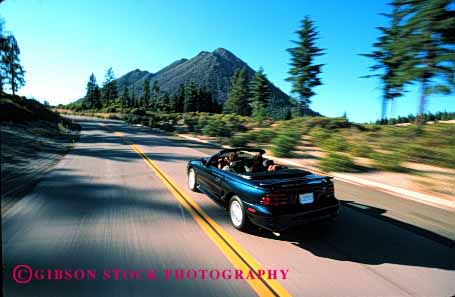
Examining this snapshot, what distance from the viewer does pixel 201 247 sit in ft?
13.6

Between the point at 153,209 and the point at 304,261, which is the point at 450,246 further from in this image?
the point at 153,209

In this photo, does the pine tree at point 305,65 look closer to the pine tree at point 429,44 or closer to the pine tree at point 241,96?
the pine tree at point 429,44

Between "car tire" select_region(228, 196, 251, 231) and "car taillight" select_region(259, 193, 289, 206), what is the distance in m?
0.52

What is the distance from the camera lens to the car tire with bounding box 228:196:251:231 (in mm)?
4625

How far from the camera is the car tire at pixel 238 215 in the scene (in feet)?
15.2

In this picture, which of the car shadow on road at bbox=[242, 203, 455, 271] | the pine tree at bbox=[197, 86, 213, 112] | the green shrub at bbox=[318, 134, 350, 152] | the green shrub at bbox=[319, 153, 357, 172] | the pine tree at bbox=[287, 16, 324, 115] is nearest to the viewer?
the car shadow on road at bbox=[242, 203, 455, 271]

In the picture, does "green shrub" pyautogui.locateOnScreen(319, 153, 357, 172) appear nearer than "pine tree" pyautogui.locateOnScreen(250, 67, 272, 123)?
Yes

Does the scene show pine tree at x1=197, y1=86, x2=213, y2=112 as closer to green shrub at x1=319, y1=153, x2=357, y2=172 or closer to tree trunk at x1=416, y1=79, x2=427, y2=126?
tree trunk at x1=416, y1=79, x2=427, y2=126

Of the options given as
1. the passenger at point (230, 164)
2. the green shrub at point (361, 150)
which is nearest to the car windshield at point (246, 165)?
the passenger at point (230, 164)

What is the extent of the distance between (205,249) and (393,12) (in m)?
38.3

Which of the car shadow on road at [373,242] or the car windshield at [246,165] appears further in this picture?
the car windshield at [246,165]

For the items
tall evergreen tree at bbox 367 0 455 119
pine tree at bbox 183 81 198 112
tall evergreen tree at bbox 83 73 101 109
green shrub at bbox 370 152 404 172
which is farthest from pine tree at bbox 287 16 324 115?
tall evergreen tree at bbox 83 73 101 109

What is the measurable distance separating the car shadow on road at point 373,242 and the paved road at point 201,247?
2cm
